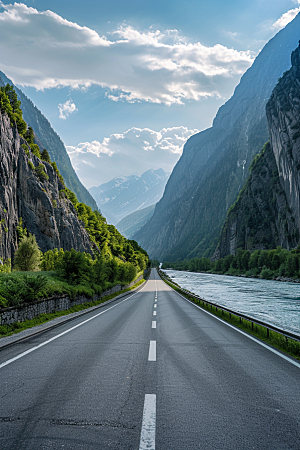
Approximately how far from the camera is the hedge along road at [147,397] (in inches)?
144

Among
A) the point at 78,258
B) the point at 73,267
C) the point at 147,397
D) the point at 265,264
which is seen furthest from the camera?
the point at 265,264

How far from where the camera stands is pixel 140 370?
643 centimetres

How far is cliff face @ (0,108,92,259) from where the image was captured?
38.1 meters

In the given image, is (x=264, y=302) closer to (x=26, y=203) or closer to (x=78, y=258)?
(x=78, y=258)

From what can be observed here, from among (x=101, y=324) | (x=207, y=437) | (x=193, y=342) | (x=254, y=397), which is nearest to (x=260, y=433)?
(x=207, y=437)

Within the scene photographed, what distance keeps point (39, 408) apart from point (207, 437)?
2.49 meters

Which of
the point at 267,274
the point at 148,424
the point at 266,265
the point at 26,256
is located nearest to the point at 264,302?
the point at 26,256

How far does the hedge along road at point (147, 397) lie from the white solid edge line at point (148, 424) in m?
0.01

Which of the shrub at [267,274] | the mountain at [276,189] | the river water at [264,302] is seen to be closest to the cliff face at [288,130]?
the mountain at [276,189]

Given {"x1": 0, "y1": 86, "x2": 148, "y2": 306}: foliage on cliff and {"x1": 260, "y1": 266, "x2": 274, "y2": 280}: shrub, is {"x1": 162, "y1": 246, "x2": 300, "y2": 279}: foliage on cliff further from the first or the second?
{"x1": 0, "y1": 86, "x2": 148, "y2": 306}: foliage on cliff

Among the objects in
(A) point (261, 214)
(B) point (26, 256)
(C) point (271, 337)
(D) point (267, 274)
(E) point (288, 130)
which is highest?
(E) point (288, 130)

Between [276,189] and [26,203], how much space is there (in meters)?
98.3

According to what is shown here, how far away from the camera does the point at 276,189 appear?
116 m

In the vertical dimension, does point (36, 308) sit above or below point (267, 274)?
above
